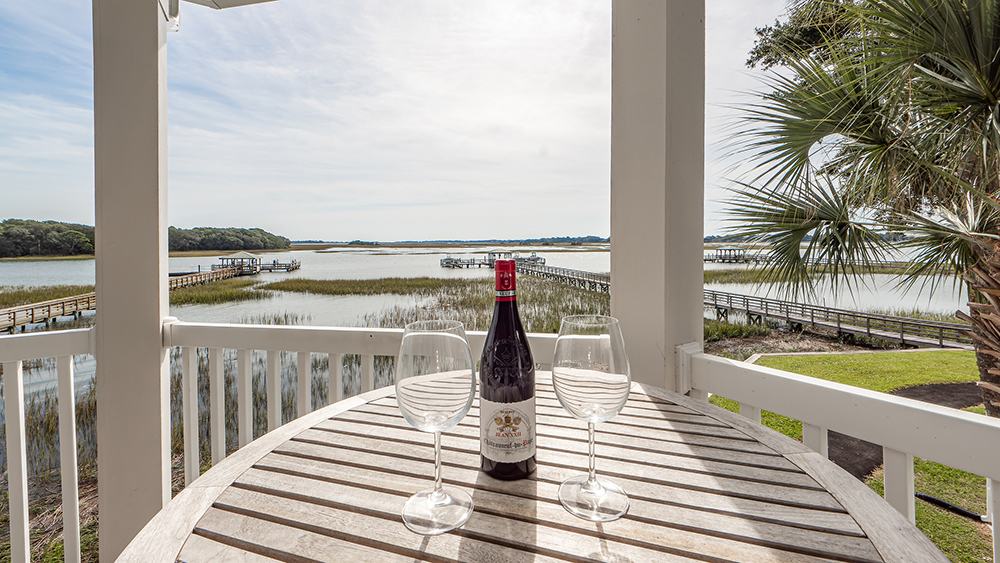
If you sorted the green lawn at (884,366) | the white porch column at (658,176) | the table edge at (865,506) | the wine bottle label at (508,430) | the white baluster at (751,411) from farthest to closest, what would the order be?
1. the green lawn at (884,366)
2. the white porch column at (658,176)
3. the white baluster at (751,411)
4. the wine bottle label at (508,430)
5. the table edge at (865,506)

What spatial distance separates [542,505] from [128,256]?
1.79 metres

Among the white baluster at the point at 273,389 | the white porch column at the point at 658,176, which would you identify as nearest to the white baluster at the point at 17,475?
the white baluster at the point at 273,389

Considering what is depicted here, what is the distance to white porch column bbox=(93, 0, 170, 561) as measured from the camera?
1461mm

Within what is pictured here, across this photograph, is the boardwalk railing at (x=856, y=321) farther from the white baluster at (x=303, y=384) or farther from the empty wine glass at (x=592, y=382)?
the white baluster at (x=303, y=384)

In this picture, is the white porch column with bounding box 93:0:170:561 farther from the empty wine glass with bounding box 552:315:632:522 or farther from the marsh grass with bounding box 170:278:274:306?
the empty wine glass with bounding box 552:315:632:522

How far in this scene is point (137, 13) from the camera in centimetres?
147

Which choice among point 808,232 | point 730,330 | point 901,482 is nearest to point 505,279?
point 901,482

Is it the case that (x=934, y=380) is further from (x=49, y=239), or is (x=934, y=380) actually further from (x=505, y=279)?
(x=49, y=239)

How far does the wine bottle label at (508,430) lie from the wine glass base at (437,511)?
7 centimetres

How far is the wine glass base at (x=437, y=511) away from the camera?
1.62ft

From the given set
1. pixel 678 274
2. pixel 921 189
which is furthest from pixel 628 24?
pixel 921 189

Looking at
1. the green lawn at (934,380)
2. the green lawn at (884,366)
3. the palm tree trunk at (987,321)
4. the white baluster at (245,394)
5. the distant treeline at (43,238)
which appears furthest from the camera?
the green lawn at (884,366)

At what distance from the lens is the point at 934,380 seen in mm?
2182

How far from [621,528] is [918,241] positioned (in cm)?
225
